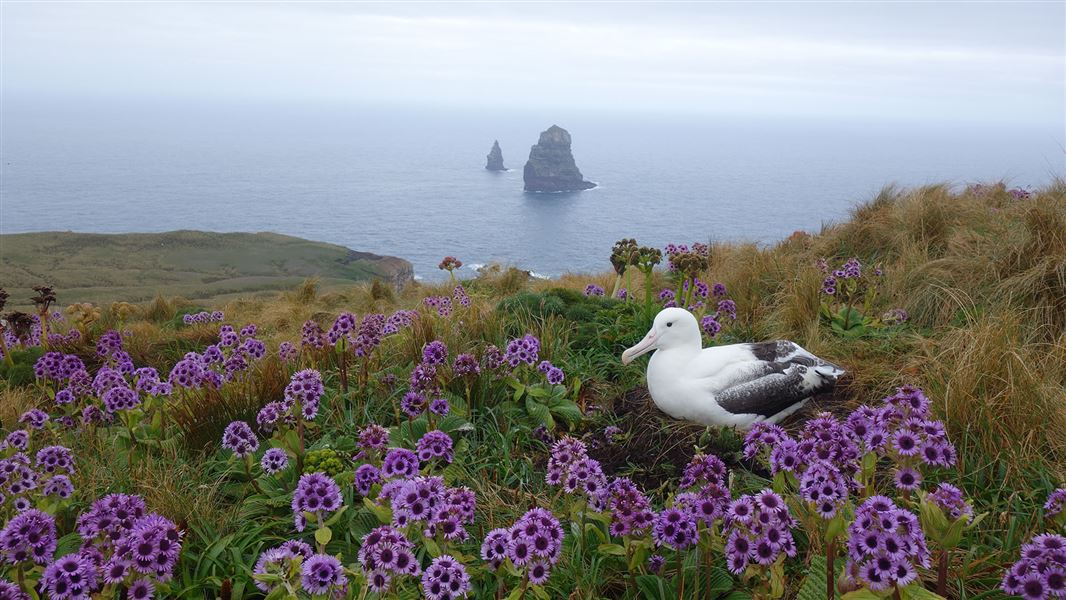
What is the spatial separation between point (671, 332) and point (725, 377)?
1.57 feet

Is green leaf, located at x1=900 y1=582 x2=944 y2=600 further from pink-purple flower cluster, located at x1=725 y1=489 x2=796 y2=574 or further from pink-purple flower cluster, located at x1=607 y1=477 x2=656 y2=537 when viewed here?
pink-purple flower cluster, located at x1=607 y1=477 x2=656 y2=537

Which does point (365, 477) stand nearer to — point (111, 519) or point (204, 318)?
point (111, 519)

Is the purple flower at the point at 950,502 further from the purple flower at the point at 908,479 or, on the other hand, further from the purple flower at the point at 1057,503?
the purple flower at the point at 1057,503

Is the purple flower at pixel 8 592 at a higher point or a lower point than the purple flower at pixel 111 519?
lower

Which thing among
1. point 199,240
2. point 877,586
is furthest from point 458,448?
point 199,240

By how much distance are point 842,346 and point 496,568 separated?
4.42 metres

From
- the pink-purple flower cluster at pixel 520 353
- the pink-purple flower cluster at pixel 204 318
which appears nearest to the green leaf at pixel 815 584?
the pink-purple flower cluster at pixel 520 353

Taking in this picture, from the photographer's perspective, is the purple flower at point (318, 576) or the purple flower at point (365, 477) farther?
the purple flower at point (365, 477)

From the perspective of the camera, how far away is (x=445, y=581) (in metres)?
2.12

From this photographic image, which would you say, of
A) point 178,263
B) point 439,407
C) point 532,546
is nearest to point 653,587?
point 532,546

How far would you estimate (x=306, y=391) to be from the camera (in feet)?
12.1

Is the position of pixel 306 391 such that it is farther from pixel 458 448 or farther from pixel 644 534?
pixel 644 534

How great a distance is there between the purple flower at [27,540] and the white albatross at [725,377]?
3.45 m

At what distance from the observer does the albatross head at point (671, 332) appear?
4898 millimetres
